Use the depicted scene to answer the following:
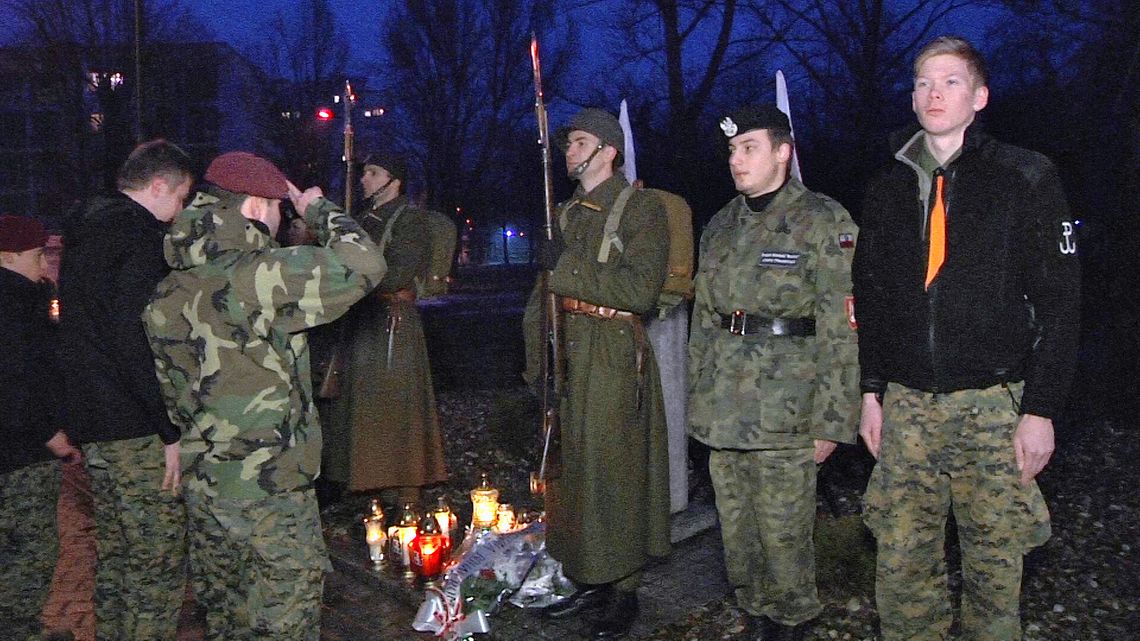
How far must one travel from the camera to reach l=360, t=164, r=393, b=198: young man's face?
6051 millimetres

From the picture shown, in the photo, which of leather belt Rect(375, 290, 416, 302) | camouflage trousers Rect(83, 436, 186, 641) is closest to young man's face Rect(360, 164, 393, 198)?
leather belt Rect(375, 290, 416, 302)

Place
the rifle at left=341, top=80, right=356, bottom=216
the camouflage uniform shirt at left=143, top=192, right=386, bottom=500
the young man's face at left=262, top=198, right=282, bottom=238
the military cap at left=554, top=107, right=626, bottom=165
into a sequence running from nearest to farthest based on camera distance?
the camouflage uniform shirt at left=143, top=192, right=386, bottom=500 → the young man's face at left=262, top=198, right=282, bottom=238 → the military cap at left=554, top=107, right=626, bottom=165 → the rifle at left=341, top=80, right=356, bottom=216

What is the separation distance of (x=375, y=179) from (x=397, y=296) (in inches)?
30.3

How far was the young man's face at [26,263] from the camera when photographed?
4.27 meters

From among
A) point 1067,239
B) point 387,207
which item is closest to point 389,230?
point 387,207

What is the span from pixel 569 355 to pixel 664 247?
2.24 feet

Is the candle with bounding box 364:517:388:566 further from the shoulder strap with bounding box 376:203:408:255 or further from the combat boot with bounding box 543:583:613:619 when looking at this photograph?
the shoulder strap with bounding box 376:203:408:255

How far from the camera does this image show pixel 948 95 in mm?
3234

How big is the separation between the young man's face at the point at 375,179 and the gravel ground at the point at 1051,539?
214cm

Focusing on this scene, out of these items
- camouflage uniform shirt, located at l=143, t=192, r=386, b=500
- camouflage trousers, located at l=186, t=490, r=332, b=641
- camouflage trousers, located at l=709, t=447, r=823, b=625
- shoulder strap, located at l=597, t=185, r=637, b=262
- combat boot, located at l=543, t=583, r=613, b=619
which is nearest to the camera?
camouflage uniform shirt, located at l=143, t=192, r=386, b=500

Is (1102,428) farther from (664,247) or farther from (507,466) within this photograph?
(664,247)

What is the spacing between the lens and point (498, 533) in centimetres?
512

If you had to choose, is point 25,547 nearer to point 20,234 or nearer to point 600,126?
point 20,234

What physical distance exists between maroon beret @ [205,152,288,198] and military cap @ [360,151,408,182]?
2.69 m
